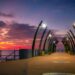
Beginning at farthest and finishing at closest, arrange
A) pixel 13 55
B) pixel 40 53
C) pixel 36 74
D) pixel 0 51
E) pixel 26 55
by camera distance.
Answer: pixel 40 53, pixel 26 55, pixel 13 55, pixel 0 51, pixel 36 74

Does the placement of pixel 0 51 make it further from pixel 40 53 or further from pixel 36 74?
pixel 40 53

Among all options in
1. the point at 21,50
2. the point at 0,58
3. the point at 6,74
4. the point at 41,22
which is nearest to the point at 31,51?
the point at 41,22

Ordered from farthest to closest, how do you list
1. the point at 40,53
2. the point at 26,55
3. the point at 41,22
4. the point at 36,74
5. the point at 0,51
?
the point at 40,53 < the point at 41,22 < the point at 26,55 < the point at 0,51 < the point at 36,74

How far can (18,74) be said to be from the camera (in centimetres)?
Result: 1369

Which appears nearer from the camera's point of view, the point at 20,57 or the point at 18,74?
the point at 18,74

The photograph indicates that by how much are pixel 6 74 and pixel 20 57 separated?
20.1m

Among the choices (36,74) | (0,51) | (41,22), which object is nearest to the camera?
(36,74)

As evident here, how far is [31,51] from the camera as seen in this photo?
43.2m

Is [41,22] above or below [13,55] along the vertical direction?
above

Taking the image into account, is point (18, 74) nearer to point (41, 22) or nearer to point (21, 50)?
point (21, 50)

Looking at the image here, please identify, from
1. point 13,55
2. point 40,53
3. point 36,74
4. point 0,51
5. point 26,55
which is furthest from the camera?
point 40,53

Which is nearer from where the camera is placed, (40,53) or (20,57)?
(20,57)

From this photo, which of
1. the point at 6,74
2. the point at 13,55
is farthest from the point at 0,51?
the point at 6,74

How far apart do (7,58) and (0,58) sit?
10.2 feet
